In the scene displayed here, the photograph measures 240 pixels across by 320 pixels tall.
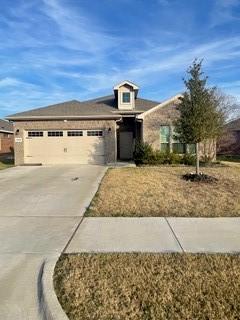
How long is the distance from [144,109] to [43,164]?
8.37m

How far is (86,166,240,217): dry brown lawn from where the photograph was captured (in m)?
8.78

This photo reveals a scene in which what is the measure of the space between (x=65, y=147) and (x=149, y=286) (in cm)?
1906

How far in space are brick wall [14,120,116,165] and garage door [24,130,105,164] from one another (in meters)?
0.26

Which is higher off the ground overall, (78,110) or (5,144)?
(78,110)

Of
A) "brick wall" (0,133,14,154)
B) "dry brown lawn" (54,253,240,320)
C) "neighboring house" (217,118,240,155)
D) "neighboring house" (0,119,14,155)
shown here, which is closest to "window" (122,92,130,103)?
"neighboring house" (217,118,240,155)

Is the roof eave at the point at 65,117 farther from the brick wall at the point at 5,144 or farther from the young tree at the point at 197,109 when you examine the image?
the brick wall at the point at 5,144

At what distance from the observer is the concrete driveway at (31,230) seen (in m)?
4.21

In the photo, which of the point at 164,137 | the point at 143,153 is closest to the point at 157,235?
the point at 143,153

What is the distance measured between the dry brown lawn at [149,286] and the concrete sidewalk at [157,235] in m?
0.44

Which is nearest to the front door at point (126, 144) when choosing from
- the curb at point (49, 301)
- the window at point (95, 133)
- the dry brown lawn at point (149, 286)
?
the window at point (95, 133)

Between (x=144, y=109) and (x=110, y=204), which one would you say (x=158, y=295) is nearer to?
(x=110, y=204)

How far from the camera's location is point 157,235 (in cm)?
676

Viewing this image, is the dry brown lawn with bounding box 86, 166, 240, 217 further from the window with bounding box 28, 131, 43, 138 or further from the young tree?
the window with bounding box 28, 131, 43, 138

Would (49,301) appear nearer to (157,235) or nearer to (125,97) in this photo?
(157,235)
